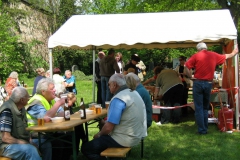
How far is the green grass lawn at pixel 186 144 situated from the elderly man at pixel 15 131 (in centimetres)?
162

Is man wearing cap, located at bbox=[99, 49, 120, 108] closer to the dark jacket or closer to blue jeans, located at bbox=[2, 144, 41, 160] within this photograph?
the dark jacket

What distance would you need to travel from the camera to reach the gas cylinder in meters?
6.59

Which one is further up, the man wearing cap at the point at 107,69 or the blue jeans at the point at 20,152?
the man wearing cap at the point at 107,69

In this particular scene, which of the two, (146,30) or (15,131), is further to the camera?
(146,30)

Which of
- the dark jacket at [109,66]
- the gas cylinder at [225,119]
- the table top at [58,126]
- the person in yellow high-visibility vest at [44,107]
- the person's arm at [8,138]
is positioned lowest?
the gas cylinder at [225,119]

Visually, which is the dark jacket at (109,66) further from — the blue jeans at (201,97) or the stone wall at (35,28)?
the stone wall at (35,28)

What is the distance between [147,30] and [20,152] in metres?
4.62

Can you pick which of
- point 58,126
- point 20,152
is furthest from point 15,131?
point 58,126

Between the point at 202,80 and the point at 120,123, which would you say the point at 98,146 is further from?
the point at 202,80

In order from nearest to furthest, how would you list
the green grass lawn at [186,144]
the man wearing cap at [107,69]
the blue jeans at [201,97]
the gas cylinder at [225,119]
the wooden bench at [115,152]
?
1. the wooden bench at [115,152]
2. the green grass lawn at [186,144]
3. the blue jeans at [201,97]
4. the gas cylinder at [225,119]
5. the man wearing cap at [107,69]

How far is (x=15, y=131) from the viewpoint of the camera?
365cm

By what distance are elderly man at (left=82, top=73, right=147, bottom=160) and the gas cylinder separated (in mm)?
3024

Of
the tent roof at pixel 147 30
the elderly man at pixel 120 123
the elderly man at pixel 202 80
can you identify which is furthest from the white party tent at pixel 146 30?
the elderly man at pixel 120 123

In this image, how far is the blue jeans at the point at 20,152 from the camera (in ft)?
11.6
